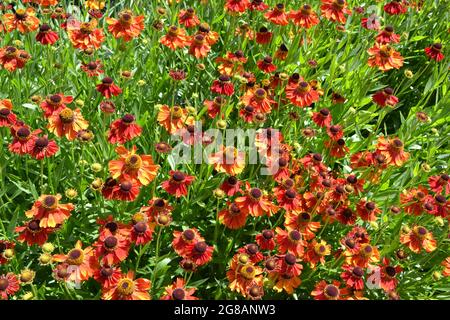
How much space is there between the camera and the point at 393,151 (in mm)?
2055

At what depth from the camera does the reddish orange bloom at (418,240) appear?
1.84m

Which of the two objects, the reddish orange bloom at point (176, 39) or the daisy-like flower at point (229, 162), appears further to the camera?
the reddish orange bloom at point (176, 39)

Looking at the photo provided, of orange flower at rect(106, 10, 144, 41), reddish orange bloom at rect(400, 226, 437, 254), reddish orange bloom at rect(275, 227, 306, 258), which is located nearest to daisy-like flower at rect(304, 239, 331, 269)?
reddish orange bloom at rect(275, 227, 306, 258)

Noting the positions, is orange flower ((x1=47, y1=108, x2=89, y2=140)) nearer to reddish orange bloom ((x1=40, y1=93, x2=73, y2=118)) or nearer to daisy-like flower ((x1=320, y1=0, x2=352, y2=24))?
reddish orange bloom ((x1=40, y1=93, x2=73, y2=118))

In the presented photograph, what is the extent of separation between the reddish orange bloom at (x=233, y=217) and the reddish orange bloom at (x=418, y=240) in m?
0.65

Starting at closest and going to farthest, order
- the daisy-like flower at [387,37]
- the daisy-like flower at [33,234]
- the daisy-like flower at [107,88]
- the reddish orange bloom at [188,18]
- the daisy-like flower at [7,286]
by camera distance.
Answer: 1. the daisy-like flower at [7,286]
2. the daisy-like flower at [33,234]
3. the daisy-like flower at [107,88]
4. the reddish orange bloom at [188,18]
5. the daisy-like flower at [387,37]

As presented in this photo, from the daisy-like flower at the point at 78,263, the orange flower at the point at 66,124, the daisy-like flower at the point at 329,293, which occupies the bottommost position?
the daisy-like flower at the point at 329,293

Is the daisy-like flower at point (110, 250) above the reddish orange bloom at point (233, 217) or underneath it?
above

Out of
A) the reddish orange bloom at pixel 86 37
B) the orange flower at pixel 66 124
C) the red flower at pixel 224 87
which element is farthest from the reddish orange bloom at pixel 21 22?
the red flower at pixel 224 87

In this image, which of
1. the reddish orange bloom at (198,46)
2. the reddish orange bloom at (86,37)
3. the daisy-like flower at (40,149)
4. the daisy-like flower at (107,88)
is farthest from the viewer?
the reddish orange bloom at (198,46)

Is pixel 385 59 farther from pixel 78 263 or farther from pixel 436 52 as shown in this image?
pixel 78 263

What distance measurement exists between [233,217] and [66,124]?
74 cm

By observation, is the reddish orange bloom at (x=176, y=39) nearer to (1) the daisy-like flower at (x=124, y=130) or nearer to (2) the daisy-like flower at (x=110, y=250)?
(1) the daisy-like flower at (x=124, y=130)
